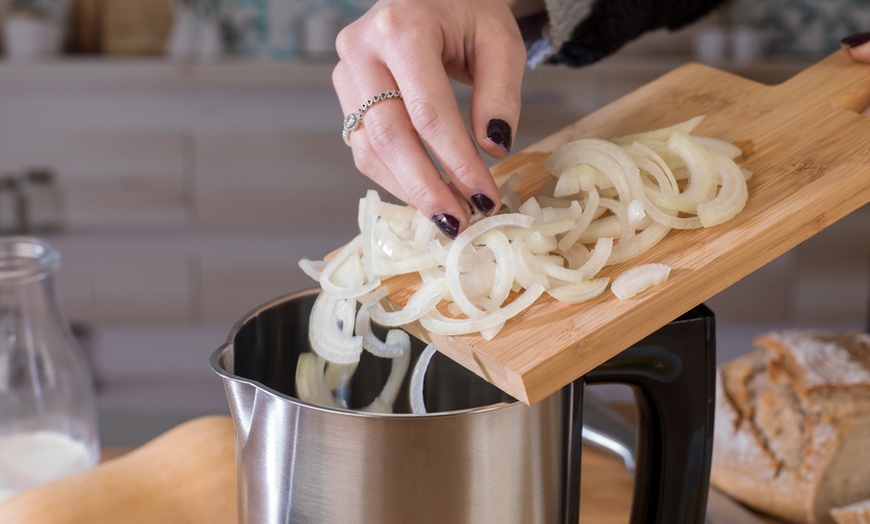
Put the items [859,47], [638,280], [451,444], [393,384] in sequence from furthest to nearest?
[859,47] < [393,384] < [638,280] < [451,444]

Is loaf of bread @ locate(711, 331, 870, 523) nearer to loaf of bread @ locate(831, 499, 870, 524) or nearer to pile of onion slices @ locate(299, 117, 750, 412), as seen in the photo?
loaf of bread @ locate(831, 499, 870, 524)

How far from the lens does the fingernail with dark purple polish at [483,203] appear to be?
71 cm

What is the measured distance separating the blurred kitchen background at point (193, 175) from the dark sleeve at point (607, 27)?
1.52 m

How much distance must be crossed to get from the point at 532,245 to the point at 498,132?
12 centimetres

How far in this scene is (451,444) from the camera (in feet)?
1.74

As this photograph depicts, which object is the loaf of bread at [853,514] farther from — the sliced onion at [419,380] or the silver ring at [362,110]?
the silver ring at [362,110]

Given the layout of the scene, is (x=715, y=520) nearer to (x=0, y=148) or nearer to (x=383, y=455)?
(x=383, y=455)

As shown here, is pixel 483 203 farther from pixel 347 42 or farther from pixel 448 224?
pixel 347 42

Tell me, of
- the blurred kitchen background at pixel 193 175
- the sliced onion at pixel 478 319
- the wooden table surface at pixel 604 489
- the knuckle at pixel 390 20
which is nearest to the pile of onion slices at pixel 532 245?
the sliced onion at pixel 478 319

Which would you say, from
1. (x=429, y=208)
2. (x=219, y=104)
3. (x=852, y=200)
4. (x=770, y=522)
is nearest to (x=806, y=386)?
(x=770, y=522)

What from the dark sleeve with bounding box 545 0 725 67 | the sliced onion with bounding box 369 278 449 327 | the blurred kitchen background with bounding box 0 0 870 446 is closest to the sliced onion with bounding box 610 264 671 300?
the sliced onion with bounding box 369 278 449 327

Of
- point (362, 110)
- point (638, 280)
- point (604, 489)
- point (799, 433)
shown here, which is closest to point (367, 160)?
point (362, 110)

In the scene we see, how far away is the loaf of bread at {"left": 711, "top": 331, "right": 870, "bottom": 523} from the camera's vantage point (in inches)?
34.8

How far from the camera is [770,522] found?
0.91 m
